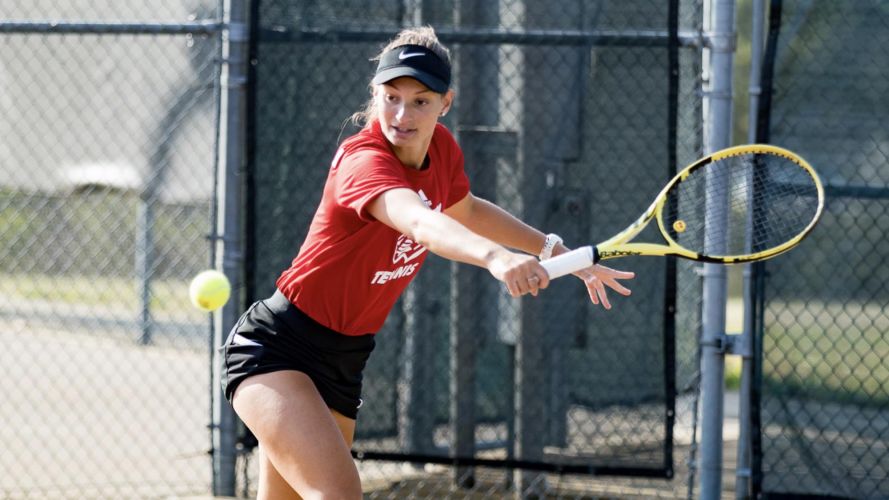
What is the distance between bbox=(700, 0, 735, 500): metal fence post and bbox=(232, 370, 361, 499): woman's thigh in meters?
2.02

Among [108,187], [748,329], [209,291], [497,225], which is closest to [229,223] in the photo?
[209,291]

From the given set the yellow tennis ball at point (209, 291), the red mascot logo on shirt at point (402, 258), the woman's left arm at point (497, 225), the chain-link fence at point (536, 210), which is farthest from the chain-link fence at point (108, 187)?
the red mascot logo on shirt at point (402, 258)

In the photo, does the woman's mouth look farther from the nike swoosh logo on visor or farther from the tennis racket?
the tennis racket

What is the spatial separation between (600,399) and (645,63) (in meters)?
1.51

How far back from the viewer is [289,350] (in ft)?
10.9

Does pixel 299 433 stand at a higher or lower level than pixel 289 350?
lower

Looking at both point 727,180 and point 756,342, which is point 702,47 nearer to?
point 727,180

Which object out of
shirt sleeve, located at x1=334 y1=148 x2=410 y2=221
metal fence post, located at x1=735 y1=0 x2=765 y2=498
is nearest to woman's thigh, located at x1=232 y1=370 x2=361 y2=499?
shirt sleeve, located at x1=334 y1=148 x2=410 y2=221

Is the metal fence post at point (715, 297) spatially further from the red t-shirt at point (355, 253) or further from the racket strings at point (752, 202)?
the red t-shirt at point (355, 253)

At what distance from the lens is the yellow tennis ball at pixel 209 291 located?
4.46m

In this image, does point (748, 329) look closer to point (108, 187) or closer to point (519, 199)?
point (519, 199)

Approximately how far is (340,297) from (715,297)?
2.01m

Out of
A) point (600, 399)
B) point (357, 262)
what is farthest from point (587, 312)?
point (357, 262)

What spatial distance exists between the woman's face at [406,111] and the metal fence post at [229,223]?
2.04 metres
